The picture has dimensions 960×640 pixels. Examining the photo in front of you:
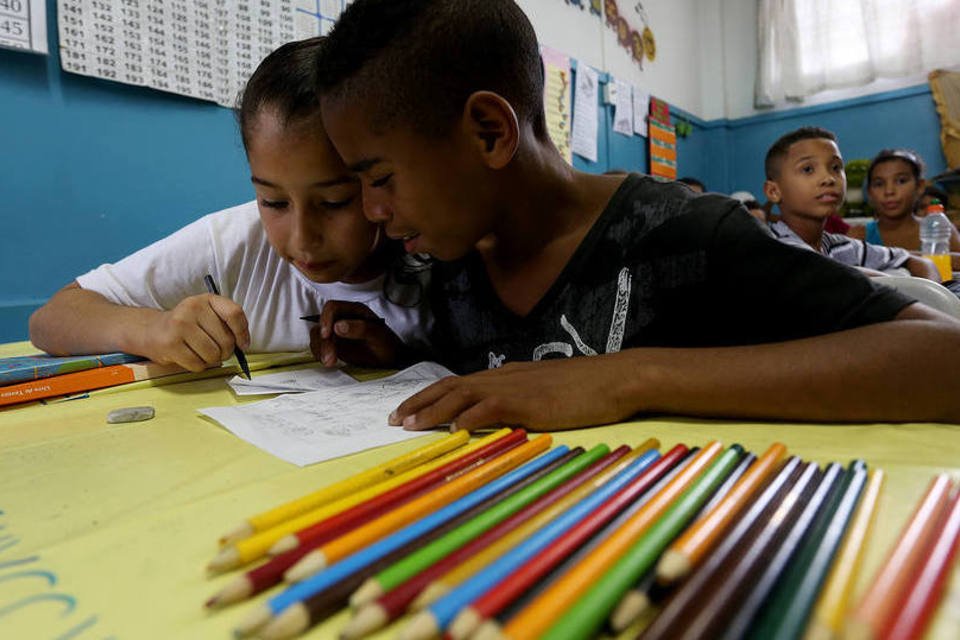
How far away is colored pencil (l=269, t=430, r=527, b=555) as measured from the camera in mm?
258

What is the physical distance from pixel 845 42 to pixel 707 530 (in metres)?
3.94

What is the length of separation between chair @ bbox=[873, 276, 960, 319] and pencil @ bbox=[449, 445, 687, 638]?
0.71 meters

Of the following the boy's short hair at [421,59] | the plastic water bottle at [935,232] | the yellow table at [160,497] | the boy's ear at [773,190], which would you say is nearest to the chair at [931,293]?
the yellow table at [160,497]

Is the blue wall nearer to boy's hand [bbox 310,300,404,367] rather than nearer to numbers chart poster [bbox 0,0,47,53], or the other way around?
numbers chart poster [bbox 0,0,47,53]

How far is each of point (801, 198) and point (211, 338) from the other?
7.48 feet

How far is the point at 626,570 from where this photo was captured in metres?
0.21

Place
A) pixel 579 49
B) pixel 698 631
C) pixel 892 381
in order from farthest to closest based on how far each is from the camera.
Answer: pixel 579 49 < pixel 892 381 < pixel 698 631

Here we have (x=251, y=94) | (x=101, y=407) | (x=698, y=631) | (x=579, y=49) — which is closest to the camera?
(x=698, y=631)

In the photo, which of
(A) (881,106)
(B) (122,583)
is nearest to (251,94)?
(B) (122,583)

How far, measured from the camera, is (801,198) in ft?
7.60

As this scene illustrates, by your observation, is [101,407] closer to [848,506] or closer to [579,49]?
[848,506]

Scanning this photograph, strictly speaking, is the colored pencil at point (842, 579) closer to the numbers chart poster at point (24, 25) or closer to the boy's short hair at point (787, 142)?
the numbers chart poster at point (24, 25)

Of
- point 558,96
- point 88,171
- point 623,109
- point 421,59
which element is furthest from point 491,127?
point 623,109

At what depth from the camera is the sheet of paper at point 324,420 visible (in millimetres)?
454
